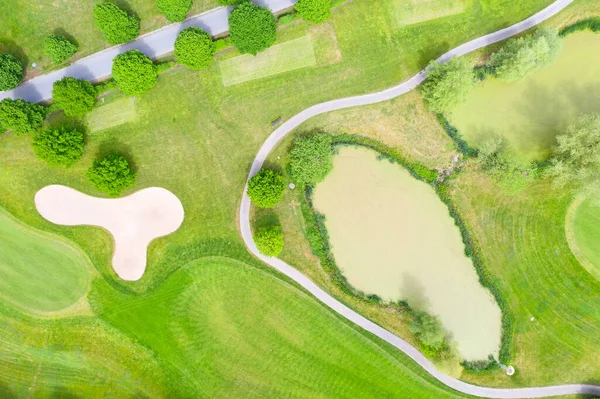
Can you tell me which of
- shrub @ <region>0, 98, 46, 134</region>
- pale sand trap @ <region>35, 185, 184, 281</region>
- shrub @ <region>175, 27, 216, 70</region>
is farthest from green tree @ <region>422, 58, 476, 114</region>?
shrub @ <region>0, 98, 46, 134</region>

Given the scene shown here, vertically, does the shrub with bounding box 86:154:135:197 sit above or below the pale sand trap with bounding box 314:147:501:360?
above

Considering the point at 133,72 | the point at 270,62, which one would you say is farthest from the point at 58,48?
the point at 270,62

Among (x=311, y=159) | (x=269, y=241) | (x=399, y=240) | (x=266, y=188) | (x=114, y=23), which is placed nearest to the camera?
(x=266, y=188)

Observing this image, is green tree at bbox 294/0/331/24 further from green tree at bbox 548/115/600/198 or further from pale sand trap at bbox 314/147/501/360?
green tree at bbox 548/115/600/198

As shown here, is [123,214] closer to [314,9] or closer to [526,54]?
[314,9]

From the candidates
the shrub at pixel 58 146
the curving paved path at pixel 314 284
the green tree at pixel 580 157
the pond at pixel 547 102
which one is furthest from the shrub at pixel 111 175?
the green tree at pixel 580 157

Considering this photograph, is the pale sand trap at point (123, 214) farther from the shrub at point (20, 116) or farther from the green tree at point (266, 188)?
the green tree at point (266, 188)
